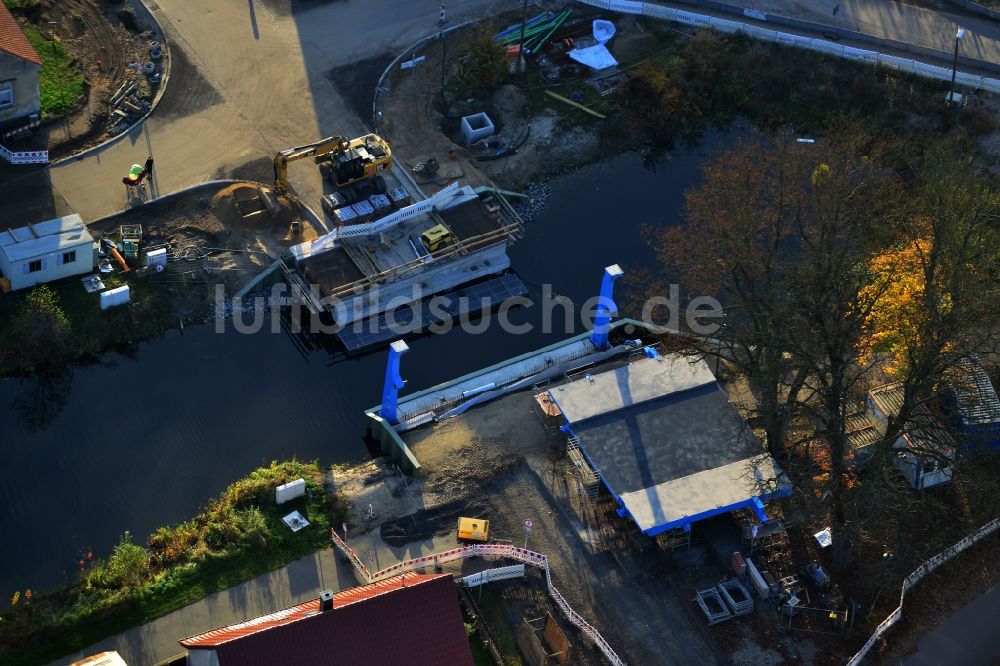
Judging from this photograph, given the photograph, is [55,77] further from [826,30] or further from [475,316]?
[826,30]

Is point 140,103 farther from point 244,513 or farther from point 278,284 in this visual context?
point 244,513

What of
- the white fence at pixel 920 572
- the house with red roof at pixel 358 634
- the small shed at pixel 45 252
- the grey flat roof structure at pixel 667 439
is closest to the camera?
the house with red roof at pixel 358 634

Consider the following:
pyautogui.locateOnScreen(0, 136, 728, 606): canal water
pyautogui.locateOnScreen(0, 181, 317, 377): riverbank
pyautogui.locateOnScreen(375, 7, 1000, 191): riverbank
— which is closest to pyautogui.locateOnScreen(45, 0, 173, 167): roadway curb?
pyautogui.locateOnScreen(0, 181, 317, 377): riverbank

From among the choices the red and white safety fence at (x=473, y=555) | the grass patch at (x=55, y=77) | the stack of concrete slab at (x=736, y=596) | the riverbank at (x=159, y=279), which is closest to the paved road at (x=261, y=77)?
the riverbank at (x=159, y=279)

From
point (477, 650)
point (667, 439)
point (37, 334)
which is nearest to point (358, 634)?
point (477, 650)

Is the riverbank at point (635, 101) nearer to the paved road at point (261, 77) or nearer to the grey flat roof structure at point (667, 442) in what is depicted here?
the paved road at point (261, 77)

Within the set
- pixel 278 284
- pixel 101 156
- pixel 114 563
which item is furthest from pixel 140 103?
pixel 114 563
